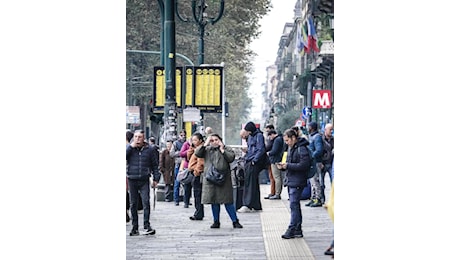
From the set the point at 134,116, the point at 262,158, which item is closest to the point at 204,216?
the point at 262,158

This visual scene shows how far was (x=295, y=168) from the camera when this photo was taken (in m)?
11.3

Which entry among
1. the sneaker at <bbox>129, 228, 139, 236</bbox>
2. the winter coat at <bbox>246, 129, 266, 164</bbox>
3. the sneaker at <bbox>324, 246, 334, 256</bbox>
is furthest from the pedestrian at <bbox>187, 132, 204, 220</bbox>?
the sneaker at <bbox>324, 246, 334, 256</bbox>

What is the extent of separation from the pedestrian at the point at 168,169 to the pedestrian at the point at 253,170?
8.01 feet

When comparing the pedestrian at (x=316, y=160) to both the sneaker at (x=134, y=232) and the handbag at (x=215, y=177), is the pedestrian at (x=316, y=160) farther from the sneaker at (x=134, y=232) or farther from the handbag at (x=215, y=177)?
the sneaker at (x=134, y=232)

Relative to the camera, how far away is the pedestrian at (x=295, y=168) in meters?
11.3

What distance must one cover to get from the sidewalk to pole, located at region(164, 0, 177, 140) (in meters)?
2.43

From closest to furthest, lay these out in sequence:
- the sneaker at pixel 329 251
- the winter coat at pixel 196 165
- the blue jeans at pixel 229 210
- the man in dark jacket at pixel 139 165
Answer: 1. the sneaker at pixel 329 251
2. the man in dark jacket at pixel 139 165
3. the blue jeans at pixel 229 210
4. the winter coat at pixel 196 165

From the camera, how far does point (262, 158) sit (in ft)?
52.3

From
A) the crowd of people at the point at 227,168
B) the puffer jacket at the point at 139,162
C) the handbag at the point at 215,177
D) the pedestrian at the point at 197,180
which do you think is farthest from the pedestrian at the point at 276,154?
the puffer jacket at the point at 139,162

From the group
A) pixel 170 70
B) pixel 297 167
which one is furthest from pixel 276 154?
pixel 297 167

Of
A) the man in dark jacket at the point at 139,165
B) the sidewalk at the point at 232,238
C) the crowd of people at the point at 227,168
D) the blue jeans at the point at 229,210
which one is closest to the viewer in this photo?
the sidewalk at the point at 232,238

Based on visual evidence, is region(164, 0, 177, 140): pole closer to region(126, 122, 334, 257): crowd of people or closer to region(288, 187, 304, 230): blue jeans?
region(126, 122, 334, 257): crowd of people
